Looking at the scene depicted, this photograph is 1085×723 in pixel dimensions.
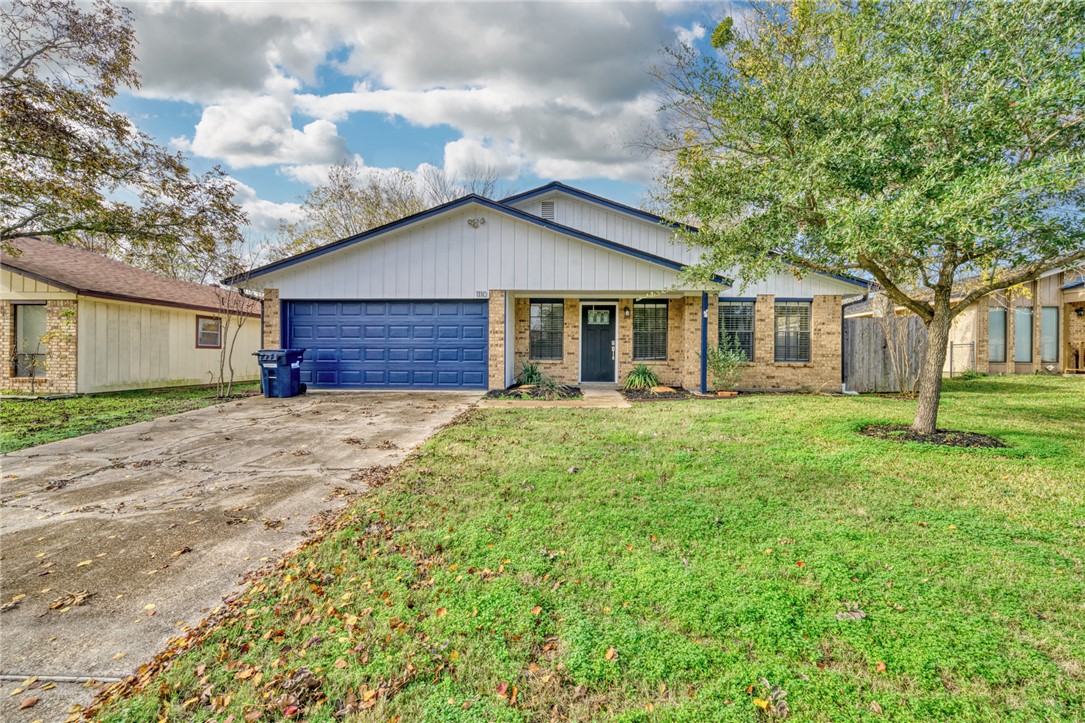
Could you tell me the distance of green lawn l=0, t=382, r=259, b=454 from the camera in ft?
24.3

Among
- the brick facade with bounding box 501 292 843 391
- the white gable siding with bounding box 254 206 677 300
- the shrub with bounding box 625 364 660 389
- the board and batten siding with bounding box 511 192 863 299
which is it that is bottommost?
the shrub with bounding box 625 364 660 389

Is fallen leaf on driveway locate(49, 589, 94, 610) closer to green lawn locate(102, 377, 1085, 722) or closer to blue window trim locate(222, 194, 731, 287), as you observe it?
green lawn locate(102, 377, 1085, 722)

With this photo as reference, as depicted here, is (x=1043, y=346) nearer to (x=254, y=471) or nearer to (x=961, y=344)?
(x=961, y=344)

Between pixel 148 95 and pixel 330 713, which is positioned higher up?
pixel 148 95

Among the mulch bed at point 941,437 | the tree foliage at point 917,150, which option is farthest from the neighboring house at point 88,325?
the mulch bed at point 941,437

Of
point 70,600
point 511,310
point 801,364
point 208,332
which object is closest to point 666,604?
point 70,600

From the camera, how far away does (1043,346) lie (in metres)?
18.2

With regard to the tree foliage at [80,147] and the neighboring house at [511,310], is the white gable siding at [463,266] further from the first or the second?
the tree foliage at [80,147]

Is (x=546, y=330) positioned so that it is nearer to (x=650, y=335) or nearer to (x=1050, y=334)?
(x=650, y=335)

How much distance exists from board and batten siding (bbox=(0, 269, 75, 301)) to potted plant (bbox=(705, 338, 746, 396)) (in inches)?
640

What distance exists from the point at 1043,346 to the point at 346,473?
24629 mm

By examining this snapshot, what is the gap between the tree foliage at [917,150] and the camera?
515cm

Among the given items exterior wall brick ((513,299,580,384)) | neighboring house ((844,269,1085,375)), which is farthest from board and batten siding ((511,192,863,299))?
neighboring house ((844,269,1085,375))

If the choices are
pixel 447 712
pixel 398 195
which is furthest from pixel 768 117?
pixel 398 195
